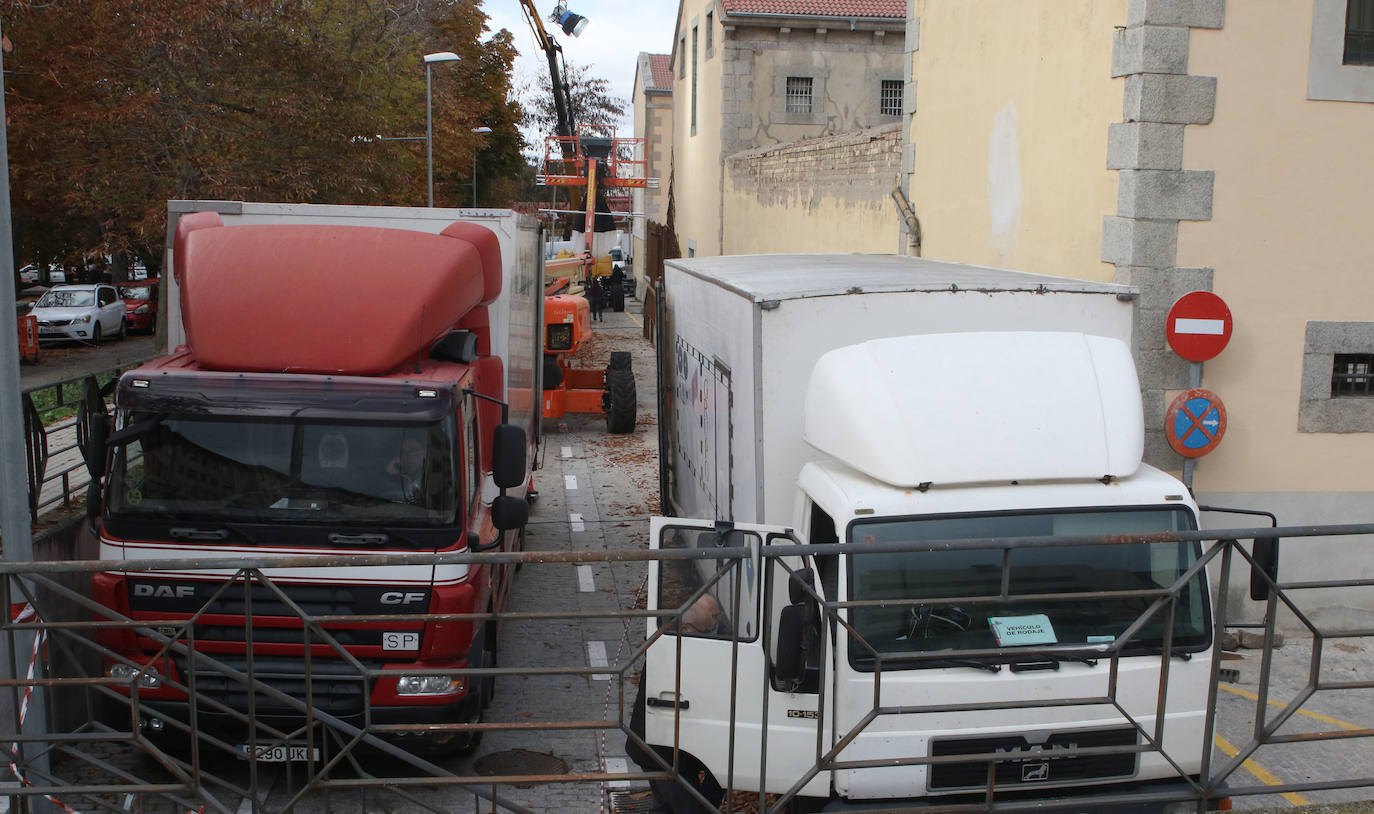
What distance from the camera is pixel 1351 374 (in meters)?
9.84

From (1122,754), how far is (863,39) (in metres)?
28.6

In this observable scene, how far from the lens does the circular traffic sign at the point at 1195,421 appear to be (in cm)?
931

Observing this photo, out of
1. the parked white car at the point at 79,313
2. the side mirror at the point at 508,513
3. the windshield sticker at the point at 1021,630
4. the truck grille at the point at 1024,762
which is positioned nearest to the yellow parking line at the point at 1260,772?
the truck grille at the point at 1024,762

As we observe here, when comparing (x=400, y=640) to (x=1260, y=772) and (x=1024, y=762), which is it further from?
(x=1260, y=772)

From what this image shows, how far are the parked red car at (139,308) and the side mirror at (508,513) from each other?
29783mm

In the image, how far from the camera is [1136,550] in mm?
5379

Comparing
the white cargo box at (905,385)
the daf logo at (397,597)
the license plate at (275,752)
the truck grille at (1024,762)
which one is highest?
the white cargo box at (905,385)

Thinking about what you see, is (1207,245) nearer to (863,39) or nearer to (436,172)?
(863,39)

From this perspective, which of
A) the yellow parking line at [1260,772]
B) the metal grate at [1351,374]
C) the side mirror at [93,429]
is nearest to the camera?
the side mirror at [93,429]

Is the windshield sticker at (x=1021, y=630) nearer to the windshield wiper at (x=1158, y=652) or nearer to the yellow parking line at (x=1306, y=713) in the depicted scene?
the windshield wiper at (x=1158, y=652)

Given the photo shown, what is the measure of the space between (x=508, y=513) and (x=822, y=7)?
2655 cm

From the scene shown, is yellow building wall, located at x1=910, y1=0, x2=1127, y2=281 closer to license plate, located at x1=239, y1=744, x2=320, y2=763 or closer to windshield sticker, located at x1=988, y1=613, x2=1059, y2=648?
windshield sticker, located at x1=988, y1=613, x2=1059, y2=648

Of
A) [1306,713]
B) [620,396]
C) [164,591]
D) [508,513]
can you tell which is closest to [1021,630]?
[508,513]

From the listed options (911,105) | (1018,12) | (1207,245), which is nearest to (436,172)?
(911,105)
